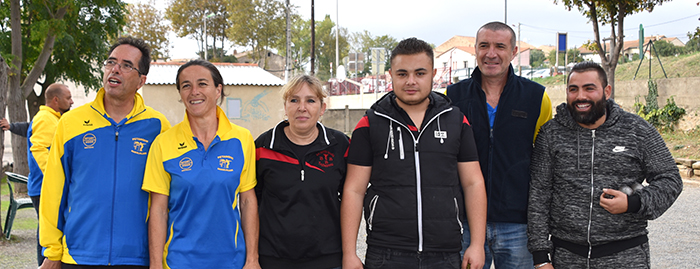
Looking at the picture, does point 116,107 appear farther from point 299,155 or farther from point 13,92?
point 13,92

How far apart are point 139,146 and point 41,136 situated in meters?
3.23

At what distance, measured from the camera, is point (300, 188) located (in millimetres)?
3047

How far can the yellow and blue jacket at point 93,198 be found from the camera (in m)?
2.95

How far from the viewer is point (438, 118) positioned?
3096 mm

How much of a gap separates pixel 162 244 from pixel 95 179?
54 centimetres

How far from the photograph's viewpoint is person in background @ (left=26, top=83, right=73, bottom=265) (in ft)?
16.2

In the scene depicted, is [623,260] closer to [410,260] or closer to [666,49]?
[410,260]

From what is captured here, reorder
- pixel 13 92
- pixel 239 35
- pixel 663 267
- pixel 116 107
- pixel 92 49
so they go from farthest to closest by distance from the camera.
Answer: pixel 239 35, pixel 92 49, pixel 13 92, pixel 663 267, pixel 116 107

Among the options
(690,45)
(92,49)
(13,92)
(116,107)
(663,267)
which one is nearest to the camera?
(116,107)

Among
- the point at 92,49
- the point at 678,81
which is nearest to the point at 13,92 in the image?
the point at 92,49

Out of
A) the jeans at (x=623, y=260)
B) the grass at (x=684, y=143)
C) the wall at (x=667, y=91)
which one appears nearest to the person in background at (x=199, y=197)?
the jeans at (x=623, y=260)

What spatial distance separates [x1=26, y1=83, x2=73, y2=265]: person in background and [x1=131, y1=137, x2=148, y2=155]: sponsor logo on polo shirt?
168cm

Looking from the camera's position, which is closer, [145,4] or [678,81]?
[678,81]

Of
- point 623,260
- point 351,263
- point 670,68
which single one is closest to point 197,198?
point 351,263
